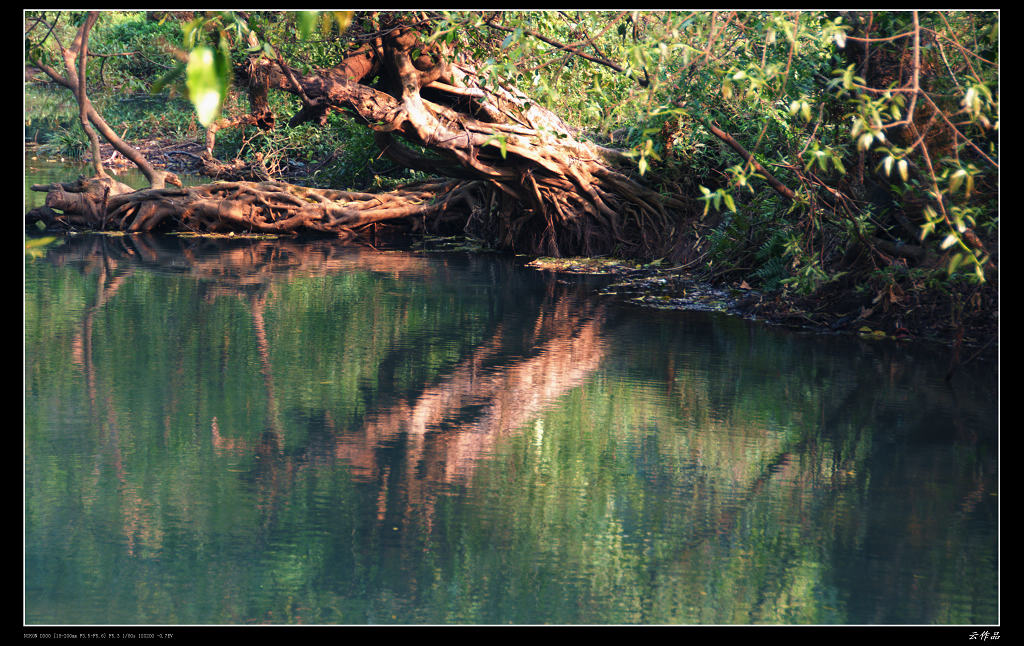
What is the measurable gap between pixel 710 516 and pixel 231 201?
11873 millimetres

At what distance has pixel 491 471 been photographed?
17.9ft

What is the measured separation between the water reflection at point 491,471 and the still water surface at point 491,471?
19 millimetres

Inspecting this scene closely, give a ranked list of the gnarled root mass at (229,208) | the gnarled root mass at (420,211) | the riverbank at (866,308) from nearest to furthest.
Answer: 1. the riverbank at (866,308)
2. the gnarled root mass at (420,211)
3. the gnarled root mass at (229,208)

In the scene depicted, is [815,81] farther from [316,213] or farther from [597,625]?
[316,213]

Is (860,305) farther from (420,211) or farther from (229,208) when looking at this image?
(229,208)

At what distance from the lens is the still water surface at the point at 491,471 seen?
160 inches

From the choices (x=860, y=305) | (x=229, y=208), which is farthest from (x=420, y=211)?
(x=860, y=305)

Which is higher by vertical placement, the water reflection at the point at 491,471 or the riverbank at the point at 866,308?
the riverbank at the point at 866,308

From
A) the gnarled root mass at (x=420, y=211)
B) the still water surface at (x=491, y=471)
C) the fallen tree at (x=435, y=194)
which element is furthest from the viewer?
the gnarled root mass at (x=420, y=211)

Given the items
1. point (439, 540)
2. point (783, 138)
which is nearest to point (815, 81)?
point (783, 138)

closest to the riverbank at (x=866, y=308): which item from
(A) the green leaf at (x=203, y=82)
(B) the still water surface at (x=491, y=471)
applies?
(B) the still water surface at (x=491, y=471)

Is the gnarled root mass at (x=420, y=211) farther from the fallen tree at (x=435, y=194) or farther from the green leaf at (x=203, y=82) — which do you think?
the green leaf at (x=203, y=82)

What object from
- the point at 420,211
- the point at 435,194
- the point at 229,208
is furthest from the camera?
the point at 435,194

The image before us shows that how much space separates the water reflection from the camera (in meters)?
4.08
